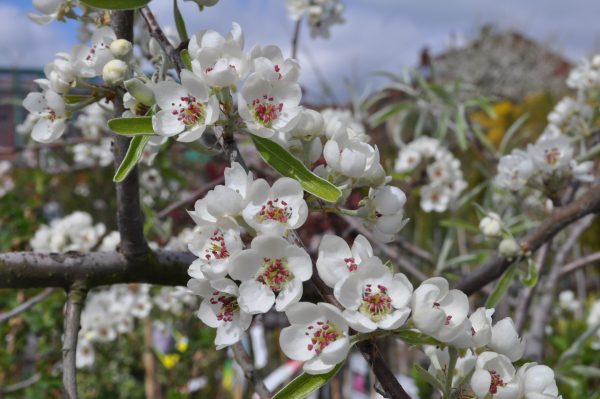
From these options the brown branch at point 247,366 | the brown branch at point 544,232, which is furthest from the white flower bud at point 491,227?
the brown branch at point 247,366

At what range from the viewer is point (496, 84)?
17.4 m

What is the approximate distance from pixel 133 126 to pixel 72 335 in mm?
327

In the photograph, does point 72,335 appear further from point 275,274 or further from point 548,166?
point 548,166

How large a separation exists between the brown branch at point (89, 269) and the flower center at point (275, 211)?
403 mm

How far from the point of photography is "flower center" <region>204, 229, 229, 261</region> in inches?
25.2


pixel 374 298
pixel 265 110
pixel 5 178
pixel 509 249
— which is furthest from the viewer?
pixel 5 178

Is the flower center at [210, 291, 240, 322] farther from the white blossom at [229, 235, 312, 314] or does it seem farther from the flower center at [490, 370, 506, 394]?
the flower center at [490, 370, 506, 394]

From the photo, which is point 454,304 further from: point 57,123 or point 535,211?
point 535,211

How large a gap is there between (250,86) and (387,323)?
0.29m

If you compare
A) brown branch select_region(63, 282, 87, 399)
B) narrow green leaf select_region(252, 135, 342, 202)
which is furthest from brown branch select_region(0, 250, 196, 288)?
narrow green leaf select_region(252, 135, 342, 202)

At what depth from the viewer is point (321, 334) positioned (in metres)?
0.60

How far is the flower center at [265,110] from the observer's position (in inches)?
27.0

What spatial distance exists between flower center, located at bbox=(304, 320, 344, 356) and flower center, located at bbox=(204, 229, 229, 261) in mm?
117

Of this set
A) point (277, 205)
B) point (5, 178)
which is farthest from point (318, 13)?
point (5, 178)
